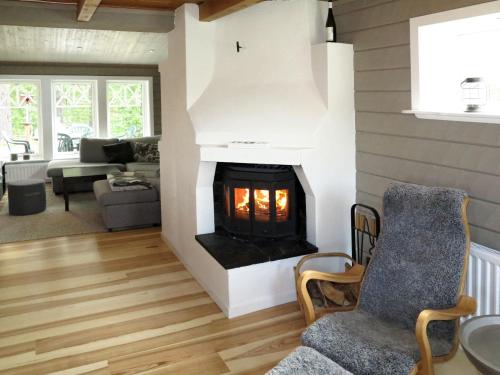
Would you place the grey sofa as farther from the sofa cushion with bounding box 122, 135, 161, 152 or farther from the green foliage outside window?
the green foliage outside window

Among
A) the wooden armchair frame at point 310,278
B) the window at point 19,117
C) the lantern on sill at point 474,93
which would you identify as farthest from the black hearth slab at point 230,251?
the window at point 19,117

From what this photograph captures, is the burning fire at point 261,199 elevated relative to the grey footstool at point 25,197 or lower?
elevated

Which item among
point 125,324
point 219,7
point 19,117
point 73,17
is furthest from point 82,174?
point 219,7

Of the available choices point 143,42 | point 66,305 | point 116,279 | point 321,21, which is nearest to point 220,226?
point 116,279

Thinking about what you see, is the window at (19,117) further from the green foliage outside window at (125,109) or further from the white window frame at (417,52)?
the white window frame at (417,52)

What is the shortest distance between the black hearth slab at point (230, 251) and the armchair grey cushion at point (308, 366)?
4.65 ft

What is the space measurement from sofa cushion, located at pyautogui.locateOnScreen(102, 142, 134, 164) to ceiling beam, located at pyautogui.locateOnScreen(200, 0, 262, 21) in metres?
5.02

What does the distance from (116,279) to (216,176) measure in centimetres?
123

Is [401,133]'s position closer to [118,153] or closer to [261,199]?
[261,199]

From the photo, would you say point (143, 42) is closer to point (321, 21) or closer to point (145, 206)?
point (145, 206)

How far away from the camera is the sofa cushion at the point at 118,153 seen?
869 centimetres

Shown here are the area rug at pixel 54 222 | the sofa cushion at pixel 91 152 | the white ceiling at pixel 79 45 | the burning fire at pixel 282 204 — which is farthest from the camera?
the sofa cushion at pixel 91 152

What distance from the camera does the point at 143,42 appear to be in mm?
7570

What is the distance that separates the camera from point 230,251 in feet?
12.7
